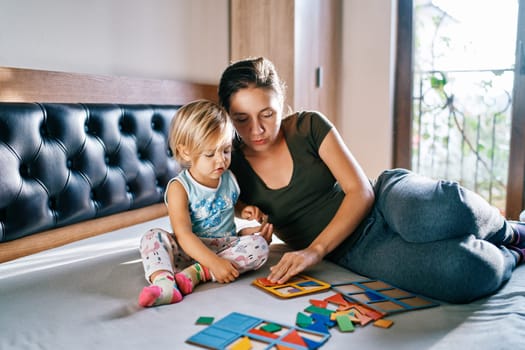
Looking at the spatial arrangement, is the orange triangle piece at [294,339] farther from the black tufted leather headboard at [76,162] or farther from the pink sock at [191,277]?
the black tufted leather headboard at [76,162]

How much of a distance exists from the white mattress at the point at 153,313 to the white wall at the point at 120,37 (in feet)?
2.18

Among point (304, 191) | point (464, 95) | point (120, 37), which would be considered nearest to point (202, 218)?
point (304, 191)

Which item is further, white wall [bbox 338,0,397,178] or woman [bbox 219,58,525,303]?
white wall [bbox 338,0,397,178]

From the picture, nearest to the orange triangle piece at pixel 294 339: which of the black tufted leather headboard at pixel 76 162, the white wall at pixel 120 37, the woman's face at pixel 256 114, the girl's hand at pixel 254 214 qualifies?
the girl's hand at pixel 254 214

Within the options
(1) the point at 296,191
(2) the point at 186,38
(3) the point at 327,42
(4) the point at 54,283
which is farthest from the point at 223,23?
(4) the point at 54,283

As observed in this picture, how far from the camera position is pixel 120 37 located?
1.75 metres

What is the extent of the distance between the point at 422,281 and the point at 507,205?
67.0 inches

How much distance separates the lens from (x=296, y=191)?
4.49 feet

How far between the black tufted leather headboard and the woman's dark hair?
45cm

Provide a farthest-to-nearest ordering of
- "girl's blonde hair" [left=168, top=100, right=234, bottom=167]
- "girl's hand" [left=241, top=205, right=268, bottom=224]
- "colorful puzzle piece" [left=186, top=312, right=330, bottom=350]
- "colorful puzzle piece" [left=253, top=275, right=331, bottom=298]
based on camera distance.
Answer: "girl's hand" [left=241, top=205, right=268, bottom=224]
"girl's blonde hair" [left=168, top=100, right=234, bottom=167]
"colorful puzzle piece" [left=253, top=275, right=331, bottom=298]
"colorful puzzle piece" [left=186, top=312, right=330, bottom=350]

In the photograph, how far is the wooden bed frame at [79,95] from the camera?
52.4 inches

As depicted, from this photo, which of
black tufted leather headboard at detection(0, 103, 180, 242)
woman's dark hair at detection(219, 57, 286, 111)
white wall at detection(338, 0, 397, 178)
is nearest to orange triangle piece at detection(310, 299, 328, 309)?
woman's dark hair at detection(219, 57, 286, 111)

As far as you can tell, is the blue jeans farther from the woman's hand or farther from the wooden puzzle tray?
the woman's hand

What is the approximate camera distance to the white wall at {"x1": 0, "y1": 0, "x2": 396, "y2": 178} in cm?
145
